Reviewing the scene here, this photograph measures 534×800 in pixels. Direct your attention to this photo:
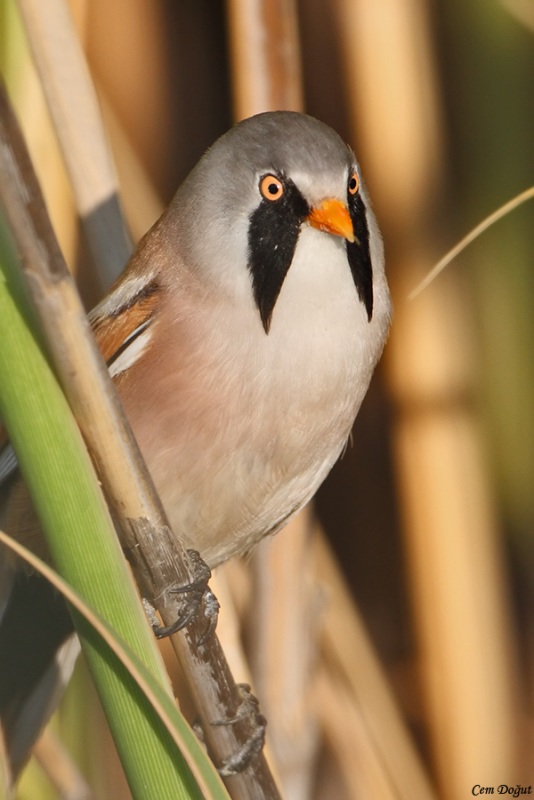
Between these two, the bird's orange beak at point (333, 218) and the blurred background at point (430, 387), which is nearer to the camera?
the bird's orange beak at point (333, 218)

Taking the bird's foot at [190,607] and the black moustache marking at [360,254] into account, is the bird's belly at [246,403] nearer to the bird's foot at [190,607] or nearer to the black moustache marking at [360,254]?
the black moustache marking at [360,254]

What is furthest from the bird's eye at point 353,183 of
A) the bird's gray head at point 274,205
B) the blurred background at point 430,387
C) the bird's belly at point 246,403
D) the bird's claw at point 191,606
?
the bird's claw at point 191,606

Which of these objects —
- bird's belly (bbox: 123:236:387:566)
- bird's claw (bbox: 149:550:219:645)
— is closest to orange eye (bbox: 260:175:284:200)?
bird's belly (bbox: 123:236:387:566)

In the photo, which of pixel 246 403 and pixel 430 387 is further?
pixel 430 387

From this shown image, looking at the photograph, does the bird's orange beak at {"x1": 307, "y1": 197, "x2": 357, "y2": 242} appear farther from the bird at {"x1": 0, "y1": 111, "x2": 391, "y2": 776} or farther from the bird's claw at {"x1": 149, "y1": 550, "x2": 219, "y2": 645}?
the bird's claw at {"x1": 149, "y1": 550, "x2": 219, "y2": 645}

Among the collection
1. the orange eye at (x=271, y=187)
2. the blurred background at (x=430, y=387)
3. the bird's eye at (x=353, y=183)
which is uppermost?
the orange eye at (x=271, y=187)

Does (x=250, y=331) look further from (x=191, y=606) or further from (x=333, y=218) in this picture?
(x=191, y=606)

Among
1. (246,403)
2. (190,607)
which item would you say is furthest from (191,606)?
(246,403)

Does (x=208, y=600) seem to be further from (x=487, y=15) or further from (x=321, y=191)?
(x=487, y=15)
